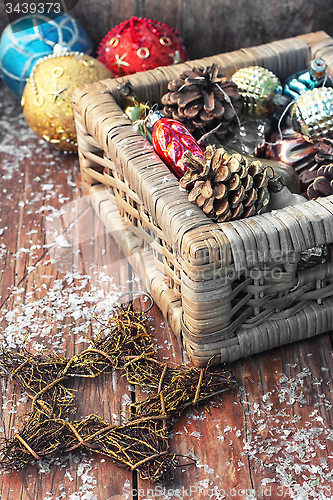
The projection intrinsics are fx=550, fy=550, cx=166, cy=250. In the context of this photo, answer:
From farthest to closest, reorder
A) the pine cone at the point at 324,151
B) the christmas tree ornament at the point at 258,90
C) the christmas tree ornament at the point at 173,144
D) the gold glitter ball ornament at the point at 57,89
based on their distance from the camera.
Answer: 1. the gold glitter ball ornament at the point at 57,89
2. the christmas tree ornament at the point at 258,90
3. the pine cone at the point at 324,151
4. the christmas tree ornament at the point at 173,144

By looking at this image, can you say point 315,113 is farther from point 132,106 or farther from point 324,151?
point 132,106

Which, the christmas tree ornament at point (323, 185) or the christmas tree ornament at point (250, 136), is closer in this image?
the christmas tree ornament at point (323, 185)

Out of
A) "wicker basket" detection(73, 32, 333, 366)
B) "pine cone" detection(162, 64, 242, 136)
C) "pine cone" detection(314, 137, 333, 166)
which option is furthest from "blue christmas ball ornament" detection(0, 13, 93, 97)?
"pine cone" detection(314, 137, 333, 166)

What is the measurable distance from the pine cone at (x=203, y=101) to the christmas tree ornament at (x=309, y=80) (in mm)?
169

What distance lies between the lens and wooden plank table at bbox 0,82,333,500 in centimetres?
77

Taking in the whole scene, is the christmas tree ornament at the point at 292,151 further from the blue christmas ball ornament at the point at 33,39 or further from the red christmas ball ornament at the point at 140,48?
the blue christmas ball ornament at the point at 33,39

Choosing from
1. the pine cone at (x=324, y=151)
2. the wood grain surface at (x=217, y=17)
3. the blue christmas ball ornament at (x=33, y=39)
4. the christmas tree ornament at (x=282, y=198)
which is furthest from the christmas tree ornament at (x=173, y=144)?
the wood grain surface at (x=217, y=17)

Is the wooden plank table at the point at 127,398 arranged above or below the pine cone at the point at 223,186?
below

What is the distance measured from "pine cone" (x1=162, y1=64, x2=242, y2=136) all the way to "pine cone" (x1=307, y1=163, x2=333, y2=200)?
0.21m

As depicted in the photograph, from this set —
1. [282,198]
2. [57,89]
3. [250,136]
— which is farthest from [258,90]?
[57,89]

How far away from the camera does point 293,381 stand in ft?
2.94

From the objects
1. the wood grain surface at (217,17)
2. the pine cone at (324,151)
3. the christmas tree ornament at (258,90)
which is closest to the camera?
the pine cone at (324,151)

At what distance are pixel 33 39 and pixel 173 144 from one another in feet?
2.34

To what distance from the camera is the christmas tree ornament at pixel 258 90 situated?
44.3 inches
